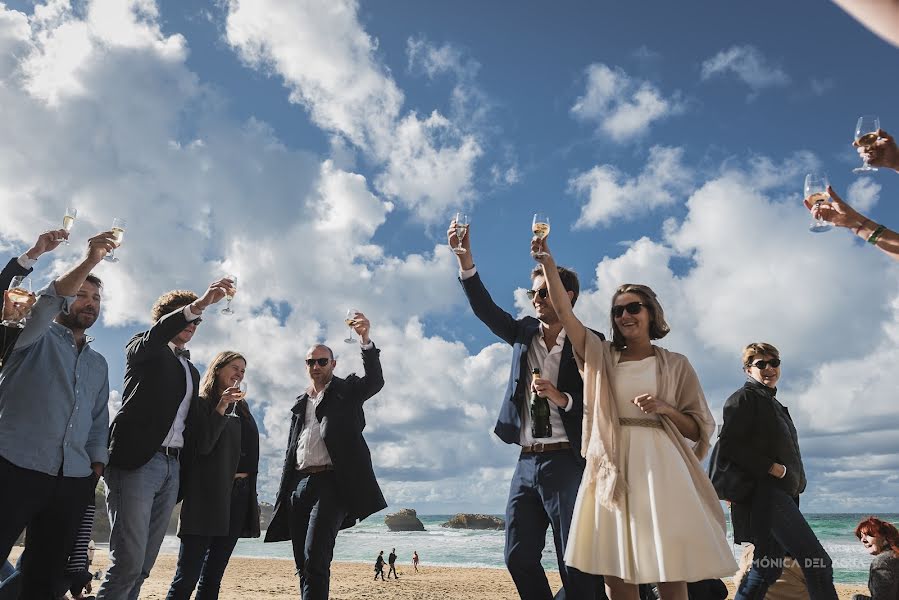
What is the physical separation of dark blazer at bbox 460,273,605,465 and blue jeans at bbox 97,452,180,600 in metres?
Result: 2.52

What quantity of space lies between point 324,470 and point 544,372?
6.92 feet

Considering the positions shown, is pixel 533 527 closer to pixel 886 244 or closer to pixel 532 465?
pixel 532 465

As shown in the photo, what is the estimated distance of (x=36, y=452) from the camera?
413cm

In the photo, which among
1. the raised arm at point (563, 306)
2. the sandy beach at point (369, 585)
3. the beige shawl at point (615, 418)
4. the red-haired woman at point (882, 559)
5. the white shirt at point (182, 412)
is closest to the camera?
the beige shawl at point (615, 418)

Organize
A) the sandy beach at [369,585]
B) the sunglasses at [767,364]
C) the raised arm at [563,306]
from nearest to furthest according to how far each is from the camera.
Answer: the raised arm at [563,306]
the sunglasses at [767,364]
the sandy beach at [369,585]

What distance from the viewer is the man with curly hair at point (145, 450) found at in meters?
4.83

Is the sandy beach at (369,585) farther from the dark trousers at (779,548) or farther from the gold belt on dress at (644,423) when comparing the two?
the gold belt on dress at (644,423)

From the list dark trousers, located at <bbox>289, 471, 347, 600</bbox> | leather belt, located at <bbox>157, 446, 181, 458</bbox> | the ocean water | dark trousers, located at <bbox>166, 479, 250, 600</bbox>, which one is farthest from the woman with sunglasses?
the ocean water

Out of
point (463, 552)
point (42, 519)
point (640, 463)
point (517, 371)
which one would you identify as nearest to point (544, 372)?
point (517, 371)

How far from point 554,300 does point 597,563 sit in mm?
1530

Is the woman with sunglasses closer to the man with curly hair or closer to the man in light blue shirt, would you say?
the man with curly hair

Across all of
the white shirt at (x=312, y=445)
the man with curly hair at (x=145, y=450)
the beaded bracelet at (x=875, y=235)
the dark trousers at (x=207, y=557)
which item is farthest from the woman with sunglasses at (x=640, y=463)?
the dark trousers at (x=207, y=557)

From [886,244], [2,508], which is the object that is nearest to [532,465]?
[886,244]

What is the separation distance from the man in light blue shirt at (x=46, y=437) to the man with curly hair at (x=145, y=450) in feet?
1.22
